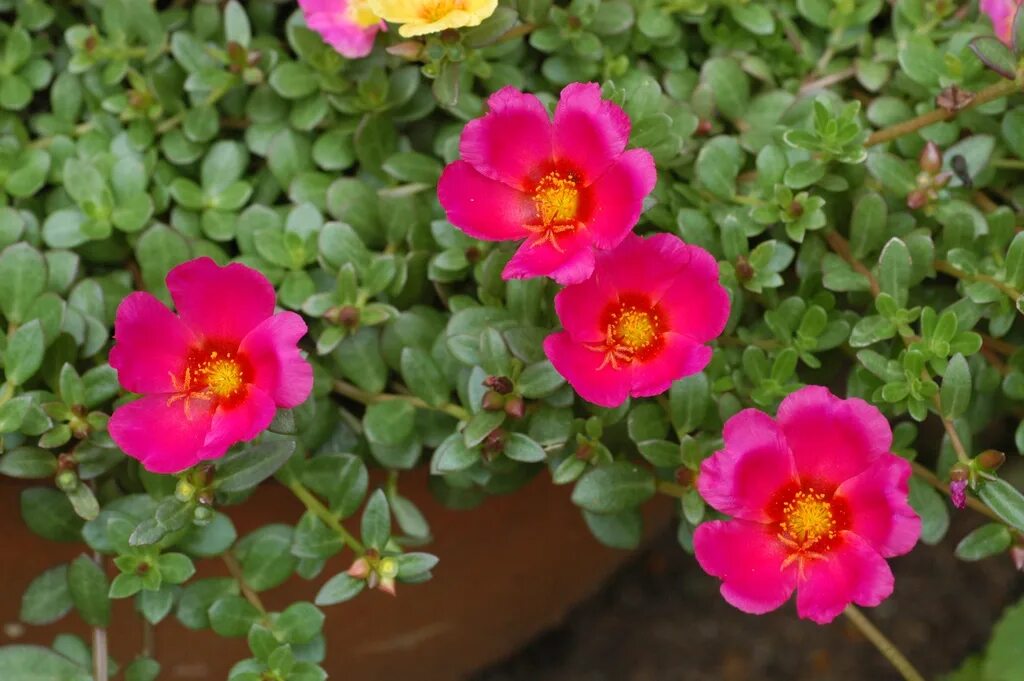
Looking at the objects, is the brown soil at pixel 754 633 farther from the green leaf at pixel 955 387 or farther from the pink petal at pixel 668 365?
the pink petal at pixel 668 365

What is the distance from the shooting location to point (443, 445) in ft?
3.72

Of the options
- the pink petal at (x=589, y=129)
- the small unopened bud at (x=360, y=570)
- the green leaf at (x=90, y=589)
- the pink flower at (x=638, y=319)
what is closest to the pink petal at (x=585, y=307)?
the pink flower at (x=638, y=319)

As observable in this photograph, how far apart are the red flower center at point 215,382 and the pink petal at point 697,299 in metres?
0.41

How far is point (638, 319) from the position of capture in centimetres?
107

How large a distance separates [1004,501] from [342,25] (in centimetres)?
87

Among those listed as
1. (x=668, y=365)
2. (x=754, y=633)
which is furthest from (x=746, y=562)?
(x=754, y=633)

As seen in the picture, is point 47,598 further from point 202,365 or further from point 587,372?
point 587,372

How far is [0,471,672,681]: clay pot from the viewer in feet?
4.18

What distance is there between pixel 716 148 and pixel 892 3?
365mm

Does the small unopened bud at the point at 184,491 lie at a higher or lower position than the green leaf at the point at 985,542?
higher

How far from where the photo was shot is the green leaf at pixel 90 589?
3.76ft

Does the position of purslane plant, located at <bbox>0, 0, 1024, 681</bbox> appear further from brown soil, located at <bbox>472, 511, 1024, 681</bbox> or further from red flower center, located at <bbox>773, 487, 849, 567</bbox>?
brown soil, located at <bbox>472, 511, 1024, 681</bbox>

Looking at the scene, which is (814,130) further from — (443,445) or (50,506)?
(50,506)

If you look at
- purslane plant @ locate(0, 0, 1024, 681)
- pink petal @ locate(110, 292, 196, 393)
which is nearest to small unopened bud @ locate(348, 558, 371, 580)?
purslane plant @ locate(0, 0, 1024, 681)
